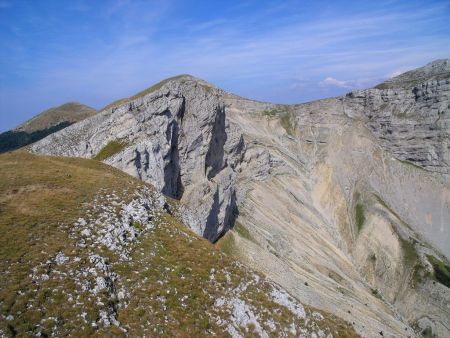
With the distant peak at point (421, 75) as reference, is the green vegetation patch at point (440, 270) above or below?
below

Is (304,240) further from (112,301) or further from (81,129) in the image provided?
(112,301)

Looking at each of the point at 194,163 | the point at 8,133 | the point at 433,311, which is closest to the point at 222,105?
the point at 194,163

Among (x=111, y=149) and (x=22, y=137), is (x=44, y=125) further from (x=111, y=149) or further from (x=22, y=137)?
(x=111, y=149)

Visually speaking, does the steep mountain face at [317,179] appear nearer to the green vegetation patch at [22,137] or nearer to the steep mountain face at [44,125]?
the green vegetation patch at [22,137]

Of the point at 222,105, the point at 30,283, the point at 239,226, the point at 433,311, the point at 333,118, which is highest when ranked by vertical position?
the point at 222,105

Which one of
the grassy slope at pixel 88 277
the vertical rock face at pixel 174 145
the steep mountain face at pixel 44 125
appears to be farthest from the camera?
the steep mountain face at pixel 44 125

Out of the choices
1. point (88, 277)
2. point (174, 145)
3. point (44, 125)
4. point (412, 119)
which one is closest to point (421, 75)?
point (412, 119)

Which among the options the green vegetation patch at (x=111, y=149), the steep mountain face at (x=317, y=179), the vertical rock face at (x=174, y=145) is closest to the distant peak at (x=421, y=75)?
the steep mountain face at (x=317, y=179)
